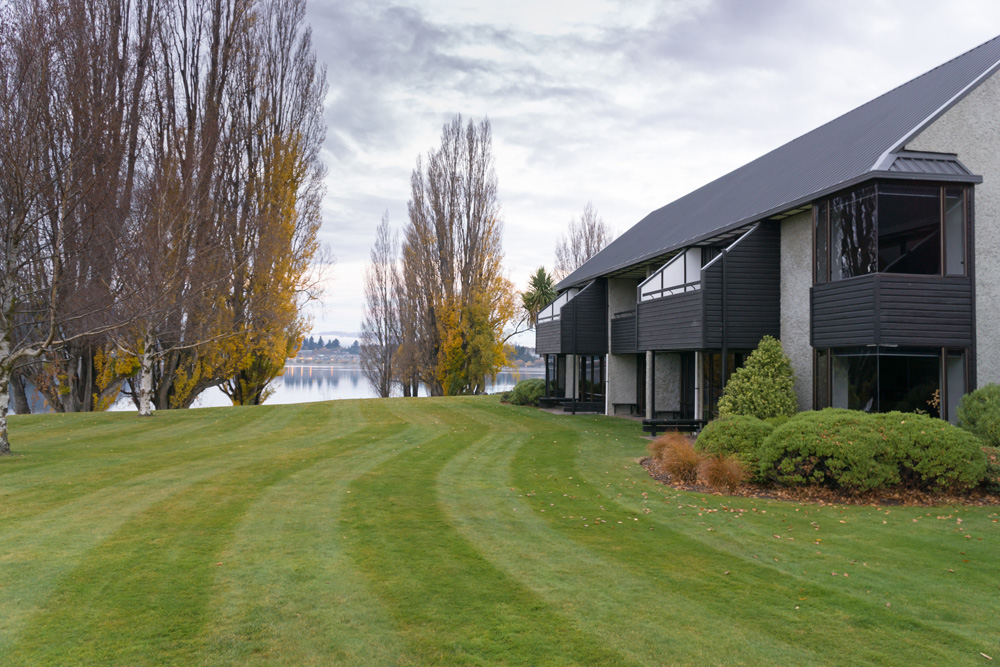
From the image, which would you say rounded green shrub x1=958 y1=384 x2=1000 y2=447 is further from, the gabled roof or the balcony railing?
the balcony railing

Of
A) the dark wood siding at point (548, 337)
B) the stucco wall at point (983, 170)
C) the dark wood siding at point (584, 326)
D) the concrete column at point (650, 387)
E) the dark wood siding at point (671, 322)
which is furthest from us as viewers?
the dark wood siding at point (548, 337)

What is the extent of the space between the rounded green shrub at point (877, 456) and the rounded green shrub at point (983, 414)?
1.45 m

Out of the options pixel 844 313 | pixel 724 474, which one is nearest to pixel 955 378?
pixel 844 313

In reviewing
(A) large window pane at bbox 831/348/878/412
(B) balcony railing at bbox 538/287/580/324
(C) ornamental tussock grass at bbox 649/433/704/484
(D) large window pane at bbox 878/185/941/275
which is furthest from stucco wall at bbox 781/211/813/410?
(B) balcony railing at bbox 538/287/580/324

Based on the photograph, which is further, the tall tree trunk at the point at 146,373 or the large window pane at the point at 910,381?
the tall tree trunk at the point at 146,373

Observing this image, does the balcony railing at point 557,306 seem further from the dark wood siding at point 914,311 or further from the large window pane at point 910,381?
the large window pane at point 910,381

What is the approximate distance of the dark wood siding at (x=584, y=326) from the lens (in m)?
27.1

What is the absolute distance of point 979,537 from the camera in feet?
25.8

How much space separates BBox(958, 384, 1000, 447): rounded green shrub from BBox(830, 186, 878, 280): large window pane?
9.86 feet

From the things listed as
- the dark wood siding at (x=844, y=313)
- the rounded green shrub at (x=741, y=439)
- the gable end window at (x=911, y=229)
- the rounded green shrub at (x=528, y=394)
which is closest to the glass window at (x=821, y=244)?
the dark wood siding at (x=844, y=313)

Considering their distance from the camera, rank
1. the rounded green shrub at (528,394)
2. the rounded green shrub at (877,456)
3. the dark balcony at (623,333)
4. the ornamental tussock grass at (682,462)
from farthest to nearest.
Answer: the rounded green shrub at (528,394) < the dark balcony at (623,333) < the ornamental tussock grass at (682,462) < the rounded green shrub at (877,456)

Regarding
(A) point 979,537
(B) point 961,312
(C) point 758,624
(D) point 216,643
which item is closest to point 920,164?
(B) point 961,312

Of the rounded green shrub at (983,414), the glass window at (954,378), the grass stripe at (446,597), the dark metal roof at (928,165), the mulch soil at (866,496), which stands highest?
the dark metal roof at (928,165)

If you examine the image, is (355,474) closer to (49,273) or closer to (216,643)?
(216,643)
